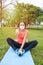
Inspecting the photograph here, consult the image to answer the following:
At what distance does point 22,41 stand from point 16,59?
39 cm

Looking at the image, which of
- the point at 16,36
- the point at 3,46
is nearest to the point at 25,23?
the point at 16,36

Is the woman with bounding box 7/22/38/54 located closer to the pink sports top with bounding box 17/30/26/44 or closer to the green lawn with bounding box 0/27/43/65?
the pink sports top with bounding box 17/30/26/44

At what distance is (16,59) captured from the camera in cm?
362

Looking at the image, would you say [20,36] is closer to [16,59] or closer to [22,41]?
[22,41]

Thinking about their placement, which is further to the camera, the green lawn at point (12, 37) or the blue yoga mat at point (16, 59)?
the green lawn at point (12, 37)

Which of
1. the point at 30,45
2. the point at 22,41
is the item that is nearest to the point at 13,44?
the point at 22,41

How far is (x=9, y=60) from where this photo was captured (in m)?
3.60

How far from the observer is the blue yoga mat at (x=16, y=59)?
3.56 m

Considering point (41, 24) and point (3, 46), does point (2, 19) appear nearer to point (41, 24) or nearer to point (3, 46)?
point (3, 46)

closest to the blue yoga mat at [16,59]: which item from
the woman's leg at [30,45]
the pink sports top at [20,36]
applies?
the woman's leg at [30,45]

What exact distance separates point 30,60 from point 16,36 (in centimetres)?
59

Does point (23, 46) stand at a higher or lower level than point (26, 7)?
lower

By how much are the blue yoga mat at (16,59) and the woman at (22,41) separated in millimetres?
120

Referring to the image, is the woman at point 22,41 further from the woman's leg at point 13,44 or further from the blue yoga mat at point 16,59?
the blue yoga mat at point 16,59
